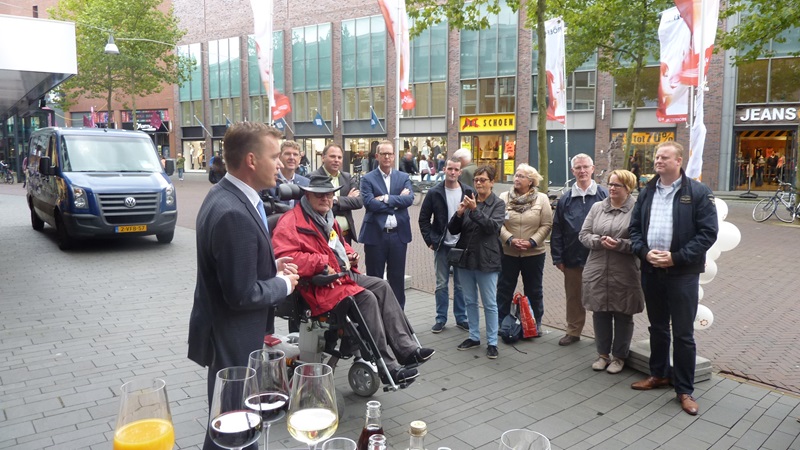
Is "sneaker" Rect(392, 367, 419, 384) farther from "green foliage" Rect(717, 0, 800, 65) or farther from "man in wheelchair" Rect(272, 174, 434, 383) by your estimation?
"green foliage" Rect(717, 0, 800, 65)

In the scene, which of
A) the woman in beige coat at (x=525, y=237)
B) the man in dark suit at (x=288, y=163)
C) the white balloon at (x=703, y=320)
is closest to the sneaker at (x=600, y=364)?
the white balloon at (x=703, y=320)

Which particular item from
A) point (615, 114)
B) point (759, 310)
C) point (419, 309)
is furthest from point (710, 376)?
point (615, 114)

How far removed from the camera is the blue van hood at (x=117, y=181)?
1088 centimetres

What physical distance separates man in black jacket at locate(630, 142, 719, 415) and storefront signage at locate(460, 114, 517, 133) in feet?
91.7

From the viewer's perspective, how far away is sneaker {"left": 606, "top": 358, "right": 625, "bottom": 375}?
214 inches

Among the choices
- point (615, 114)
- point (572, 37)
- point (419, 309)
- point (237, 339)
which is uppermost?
point (572, 37)

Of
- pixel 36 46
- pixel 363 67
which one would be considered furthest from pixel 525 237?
pixel 363 67

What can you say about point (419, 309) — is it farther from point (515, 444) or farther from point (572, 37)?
point (572, 37)

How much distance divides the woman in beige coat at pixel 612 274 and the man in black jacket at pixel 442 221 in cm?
147

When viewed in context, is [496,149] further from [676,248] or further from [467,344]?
[676,248]

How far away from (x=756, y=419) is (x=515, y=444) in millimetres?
4000

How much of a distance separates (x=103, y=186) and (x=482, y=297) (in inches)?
325

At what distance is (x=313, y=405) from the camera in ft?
5.44

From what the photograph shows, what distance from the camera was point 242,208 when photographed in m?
2.62
